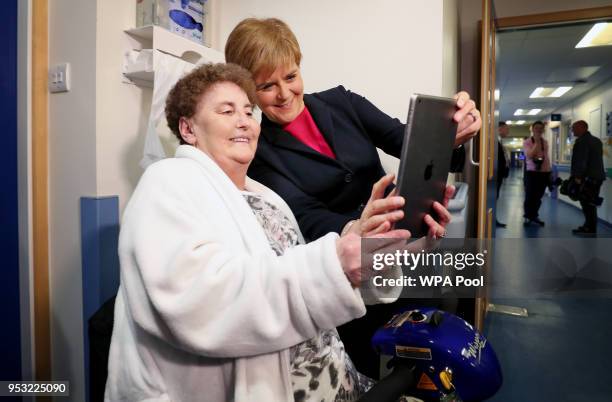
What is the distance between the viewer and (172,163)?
0.82 m

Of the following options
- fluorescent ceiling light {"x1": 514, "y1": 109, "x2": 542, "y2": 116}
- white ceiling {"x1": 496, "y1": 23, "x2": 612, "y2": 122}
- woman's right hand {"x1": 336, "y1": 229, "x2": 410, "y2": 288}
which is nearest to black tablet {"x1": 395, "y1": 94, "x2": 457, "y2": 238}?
woman's right hand {"x1": 336, "y1": 229, "x2": 410, "y2": 288}

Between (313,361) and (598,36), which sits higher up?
(598,36)

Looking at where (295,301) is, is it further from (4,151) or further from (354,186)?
(4,151)

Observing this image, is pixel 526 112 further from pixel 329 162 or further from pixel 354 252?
pixel 354 252

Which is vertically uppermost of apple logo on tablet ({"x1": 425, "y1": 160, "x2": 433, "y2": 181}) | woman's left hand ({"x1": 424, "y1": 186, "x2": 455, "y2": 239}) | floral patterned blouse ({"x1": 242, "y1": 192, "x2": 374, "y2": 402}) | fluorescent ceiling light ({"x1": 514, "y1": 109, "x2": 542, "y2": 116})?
fluorescent ceiling light ({"x1": 514, "y1": 109, "x2": 542, "y2": 116})

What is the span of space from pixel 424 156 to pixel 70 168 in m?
1.41

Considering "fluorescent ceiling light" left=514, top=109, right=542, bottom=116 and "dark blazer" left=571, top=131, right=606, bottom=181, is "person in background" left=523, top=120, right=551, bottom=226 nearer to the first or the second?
"dark blazer" left=571, top=131, right=606, bottom=181

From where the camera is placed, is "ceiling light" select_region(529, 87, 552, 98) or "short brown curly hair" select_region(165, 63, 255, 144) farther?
"ceiling light" select_region(529, 87, 552, 98)

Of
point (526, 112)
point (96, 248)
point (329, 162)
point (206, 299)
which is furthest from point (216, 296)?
point (526, 112)

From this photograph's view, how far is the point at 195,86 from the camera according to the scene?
Result: 3.27 feet

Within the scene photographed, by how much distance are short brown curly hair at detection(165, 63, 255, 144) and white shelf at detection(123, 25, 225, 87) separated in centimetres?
68

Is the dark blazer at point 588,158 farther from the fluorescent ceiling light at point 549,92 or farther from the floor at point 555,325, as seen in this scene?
the fluorescent ceiling light at point 549,92

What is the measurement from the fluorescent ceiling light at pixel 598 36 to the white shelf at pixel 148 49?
16.8 feet

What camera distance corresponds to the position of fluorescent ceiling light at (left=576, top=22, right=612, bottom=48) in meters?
4.96
